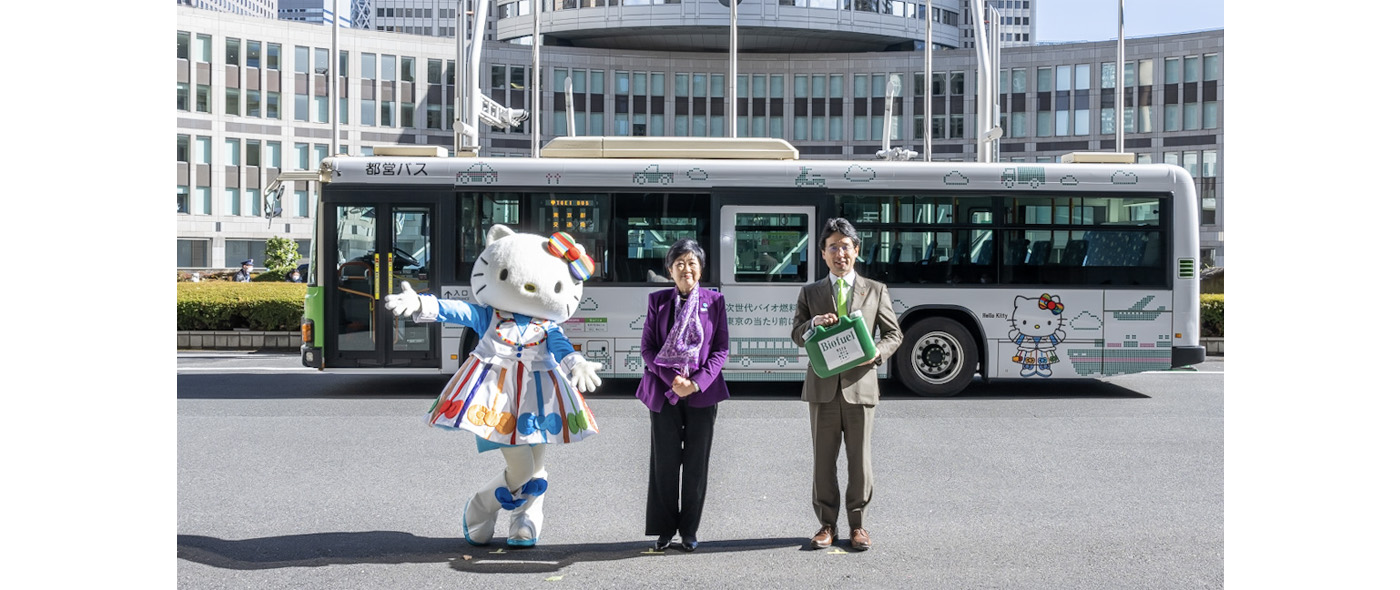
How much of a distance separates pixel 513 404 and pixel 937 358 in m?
7.88

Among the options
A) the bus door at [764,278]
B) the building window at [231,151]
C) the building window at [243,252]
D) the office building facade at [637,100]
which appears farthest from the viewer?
the building window at [243,252]

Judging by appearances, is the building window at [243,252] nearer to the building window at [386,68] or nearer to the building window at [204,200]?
the building window at [204,200]

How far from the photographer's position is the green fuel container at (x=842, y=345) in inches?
227

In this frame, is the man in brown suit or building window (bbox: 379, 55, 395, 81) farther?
building window (bbox: 379, 55, 395, 81)

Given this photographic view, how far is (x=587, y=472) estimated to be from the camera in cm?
830

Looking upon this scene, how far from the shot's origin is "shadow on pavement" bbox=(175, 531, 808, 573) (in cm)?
571

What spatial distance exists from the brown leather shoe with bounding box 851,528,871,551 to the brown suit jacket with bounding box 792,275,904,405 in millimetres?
682

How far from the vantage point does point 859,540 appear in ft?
19.6

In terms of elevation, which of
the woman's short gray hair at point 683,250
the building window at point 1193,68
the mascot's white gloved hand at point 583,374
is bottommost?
the mascot's white gloved hand at point 583,374

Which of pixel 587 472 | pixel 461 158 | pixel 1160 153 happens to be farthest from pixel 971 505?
pixel 1160 153

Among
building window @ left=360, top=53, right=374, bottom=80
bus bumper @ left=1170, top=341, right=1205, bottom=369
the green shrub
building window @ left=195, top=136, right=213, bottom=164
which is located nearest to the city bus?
bus bumper @ left=1170, top=341, right=1205, bottom=369

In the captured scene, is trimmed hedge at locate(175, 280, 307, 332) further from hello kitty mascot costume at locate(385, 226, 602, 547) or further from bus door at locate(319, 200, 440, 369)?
hello kitty mascot costume at locate(385, 226, 602, 547)

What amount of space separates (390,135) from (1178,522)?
5942 cm

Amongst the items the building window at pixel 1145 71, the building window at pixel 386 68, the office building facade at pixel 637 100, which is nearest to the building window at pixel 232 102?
the office building facade at pixel 637 100
